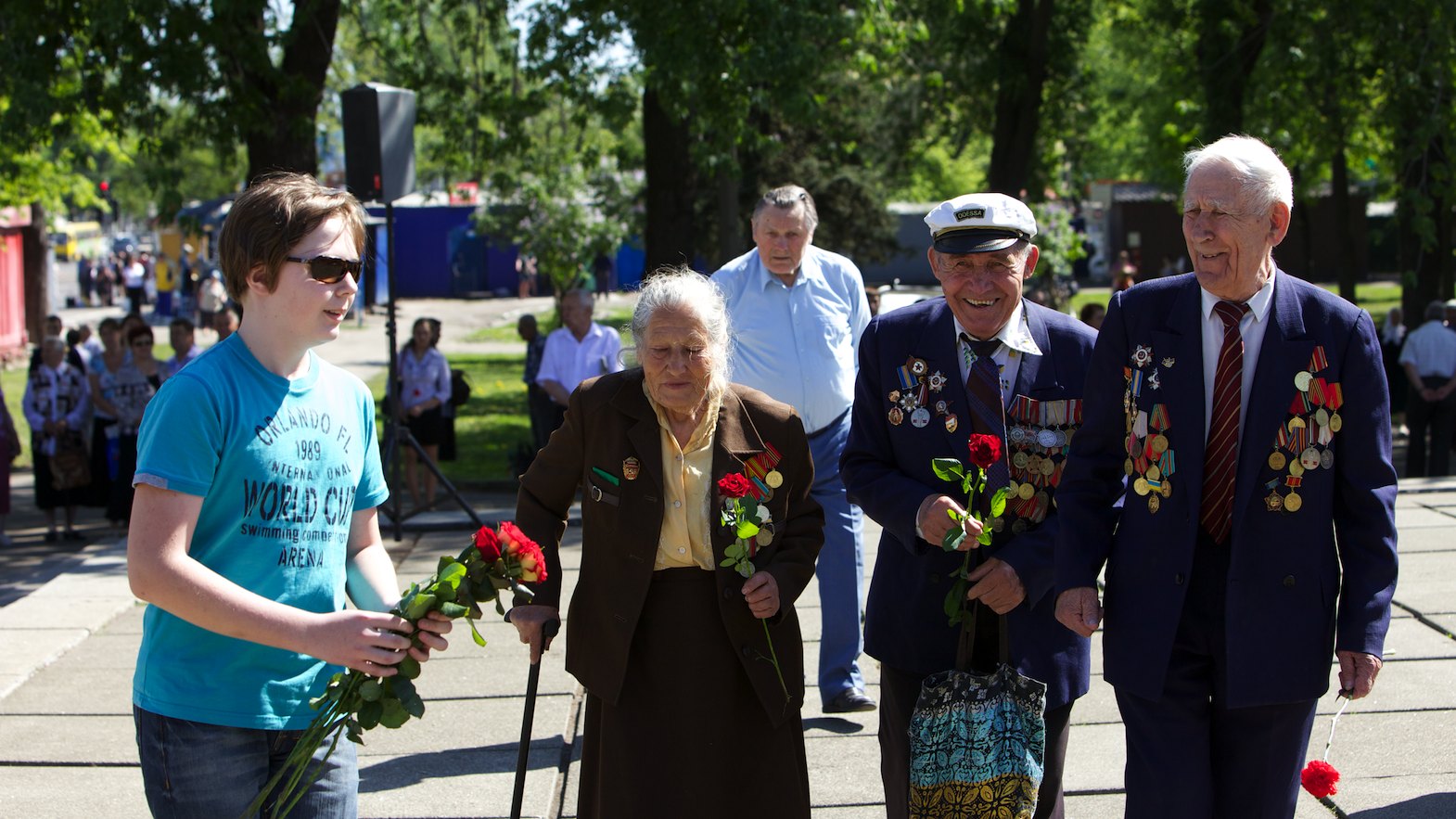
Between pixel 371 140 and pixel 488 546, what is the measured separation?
7.49m

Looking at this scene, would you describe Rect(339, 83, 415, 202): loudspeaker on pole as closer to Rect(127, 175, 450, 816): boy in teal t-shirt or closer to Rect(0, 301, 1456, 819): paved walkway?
Rect(0, 301, 1456, 819): paved walkway

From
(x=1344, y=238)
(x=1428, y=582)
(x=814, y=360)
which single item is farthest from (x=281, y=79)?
(x=1344, y=238)

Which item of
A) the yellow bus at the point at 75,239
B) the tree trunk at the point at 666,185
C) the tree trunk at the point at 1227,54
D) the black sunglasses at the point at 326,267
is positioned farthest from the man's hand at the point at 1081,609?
the yellow bus at the point at 75,239

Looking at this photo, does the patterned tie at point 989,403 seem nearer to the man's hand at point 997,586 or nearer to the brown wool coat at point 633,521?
the man's hand at point 997,586

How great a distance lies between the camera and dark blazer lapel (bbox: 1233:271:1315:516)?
3248mm

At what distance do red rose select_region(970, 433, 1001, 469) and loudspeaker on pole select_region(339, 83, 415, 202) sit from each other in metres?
7.16

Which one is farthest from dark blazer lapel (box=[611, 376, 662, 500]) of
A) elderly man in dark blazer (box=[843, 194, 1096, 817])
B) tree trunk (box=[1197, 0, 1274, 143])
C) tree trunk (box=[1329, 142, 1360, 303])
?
tree trunk (box=[1329, 142, 1360, 303])

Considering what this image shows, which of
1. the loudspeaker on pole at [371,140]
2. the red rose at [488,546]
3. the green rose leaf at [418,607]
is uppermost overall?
the loudspeaker on pole at [371,140]

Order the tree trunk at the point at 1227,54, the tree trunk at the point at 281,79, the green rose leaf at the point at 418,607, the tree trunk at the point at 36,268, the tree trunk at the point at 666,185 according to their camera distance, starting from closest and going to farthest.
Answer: the green rose leaf at the point at 418,607, the tree trunk at the point at 281,79, the tree trunk at the point at 666,185, the tree trunk at the point at 1227,54, the tree trunk at the point at 36,268

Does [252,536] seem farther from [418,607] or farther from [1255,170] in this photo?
Result: [1255,170]

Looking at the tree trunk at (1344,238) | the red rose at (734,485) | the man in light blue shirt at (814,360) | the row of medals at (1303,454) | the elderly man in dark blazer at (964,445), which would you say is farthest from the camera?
the tree trunk at (1344,238)

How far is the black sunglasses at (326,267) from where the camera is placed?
9.42 ft

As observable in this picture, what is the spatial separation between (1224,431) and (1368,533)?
0.38 metres

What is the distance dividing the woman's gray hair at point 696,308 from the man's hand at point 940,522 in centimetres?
60
